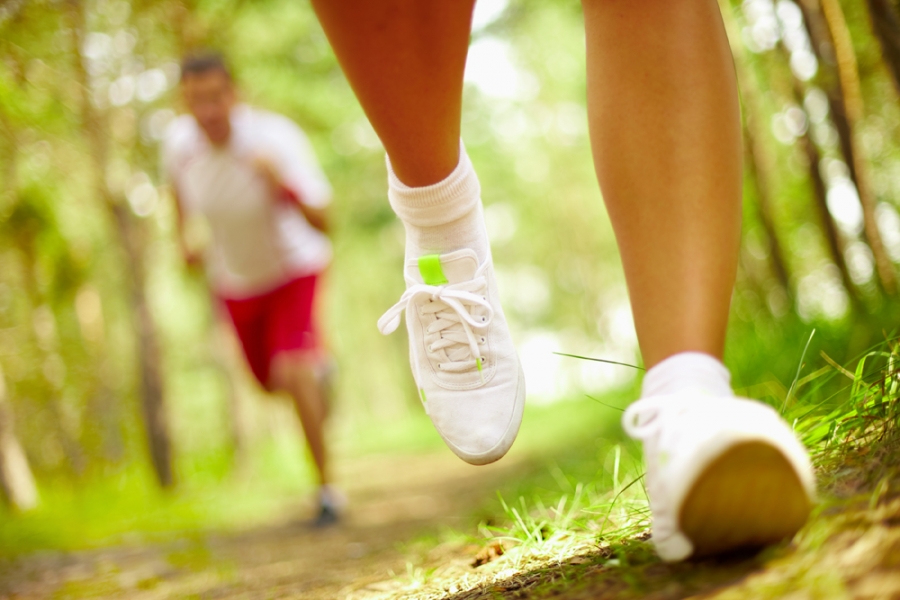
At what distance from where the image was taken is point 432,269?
4.39 feet

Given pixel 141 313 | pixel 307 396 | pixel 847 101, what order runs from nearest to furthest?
pixel 847 101
pixel 307 396
pixel 141 313

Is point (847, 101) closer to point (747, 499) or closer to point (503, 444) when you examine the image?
point (503, 444)

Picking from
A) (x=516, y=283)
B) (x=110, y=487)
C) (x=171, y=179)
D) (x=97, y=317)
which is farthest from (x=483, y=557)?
(x=516, y=283)

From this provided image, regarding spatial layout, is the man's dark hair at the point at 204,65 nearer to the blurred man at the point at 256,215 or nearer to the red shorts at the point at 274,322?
the blurred man at the point at 256,215

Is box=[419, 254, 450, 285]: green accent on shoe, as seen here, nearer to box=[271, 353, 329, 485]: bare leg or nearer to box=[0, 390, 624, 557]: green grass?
box=[271, 353, 329, 485]: bare leg

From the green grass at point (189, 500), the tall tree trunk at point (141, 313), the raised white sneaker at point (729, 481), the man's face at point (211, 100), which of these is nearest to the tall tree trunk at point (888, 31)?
the raised white sneaker at point (729, 481)

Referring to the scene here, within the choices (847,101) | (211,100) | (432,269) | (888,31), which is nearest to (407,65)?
(432,269)

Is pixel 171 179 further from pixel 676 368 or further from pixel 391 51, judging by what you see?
pixel 676 368

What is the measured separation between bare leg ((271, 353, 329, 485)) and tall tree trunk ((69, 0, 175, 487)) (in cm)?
330

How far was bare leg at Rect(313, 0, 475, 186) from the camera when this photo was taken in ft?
3.82

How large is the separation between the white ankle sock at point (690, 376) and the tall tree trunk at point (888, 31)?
1368 millimetres

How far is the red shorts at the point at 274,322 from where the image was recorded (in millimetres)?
3385

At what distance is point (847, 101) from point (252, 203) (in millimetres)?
2614

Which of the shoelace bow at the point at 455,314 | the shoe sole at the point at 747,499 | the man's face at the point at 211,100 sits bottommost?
the shoe sole at the point at 747,499
